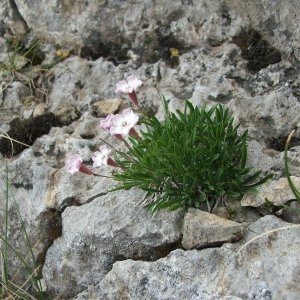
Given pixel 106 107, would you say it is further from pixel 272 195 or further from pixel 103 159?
pixel 272 195

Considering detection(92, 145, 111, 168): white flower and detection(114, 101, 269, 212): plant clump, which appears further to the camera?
detection(92, 145, 111, 168): white flower

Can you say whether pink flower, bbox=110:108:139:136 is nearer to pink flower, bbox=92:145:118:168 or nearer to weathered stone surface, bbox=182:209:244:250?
pink flower, bbox=92:145:118:168

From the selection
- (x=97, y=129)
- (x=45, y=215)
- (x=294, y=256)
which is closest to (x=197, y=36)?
(x=97, y=129)

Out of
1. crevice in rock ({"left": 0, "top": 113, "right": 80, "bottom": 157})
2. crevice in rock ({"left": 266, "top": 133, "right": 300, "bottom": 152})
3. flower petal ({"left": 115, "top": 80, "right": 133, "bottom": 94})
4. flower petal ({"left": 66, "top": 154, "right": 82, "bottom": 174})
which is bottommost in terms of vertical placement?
flower petal ({"left": 66, "top": 154, "right": 82, "bottom": 174})

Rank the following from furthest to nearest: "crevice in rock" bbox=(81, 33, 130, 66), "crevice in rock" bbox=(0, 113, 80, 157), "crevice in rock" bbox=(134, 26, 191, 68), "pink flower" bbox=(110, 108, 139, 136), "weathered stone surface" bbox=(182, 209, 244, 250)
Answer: "crevice in rock" bbox=(81, 33, 130, 66), "crevice in rock" bbox=(134, 26, 191, 68), "crevice in rock" bbox=(0, 113, 80, 157), "pink flower" bbox=(110, 108, 139, 136), "weathered stone surface" bbox=(182, 209, 244, 250)

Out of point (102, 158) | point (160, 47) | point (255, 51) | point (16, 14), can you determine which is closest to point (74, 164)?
point (102, 158)

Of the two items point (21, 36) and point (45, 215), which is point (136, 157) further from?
point (21, 36)

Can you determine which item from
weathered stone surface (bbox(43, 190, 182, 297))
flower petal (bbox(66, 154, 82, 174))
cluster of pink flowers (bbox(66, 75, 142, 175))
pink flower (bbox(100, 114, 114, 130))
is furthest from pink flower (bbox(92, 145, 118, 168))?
weathered stone surface (bbox(43, 190, 182, 297))

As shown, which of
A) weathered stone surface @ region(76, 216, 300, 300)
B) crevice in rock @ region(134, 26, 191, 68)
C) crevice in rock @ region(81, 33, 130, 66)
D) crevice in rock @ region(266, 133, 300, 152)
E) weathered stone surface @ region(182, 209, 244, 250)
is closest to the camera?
weathered stone surface @ region(76, 216, 300, 300)
